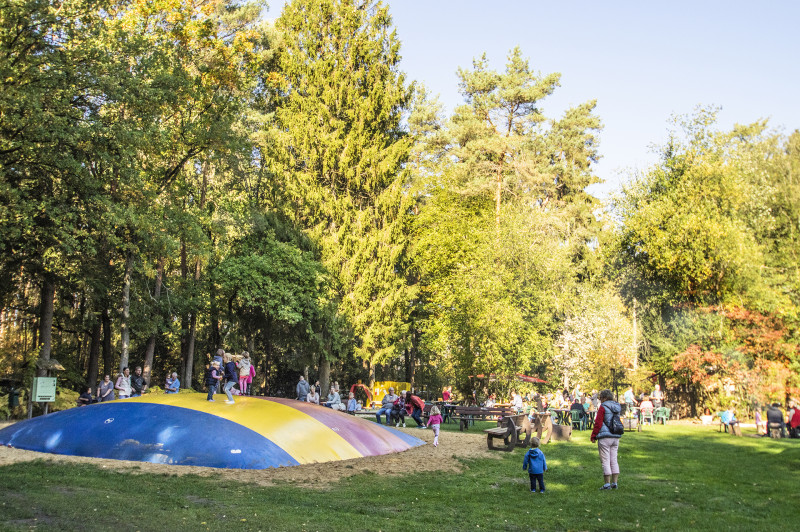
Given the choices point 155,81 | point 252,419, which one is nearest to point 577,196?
point 155,81

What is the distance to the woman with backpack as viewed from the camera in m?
12.2

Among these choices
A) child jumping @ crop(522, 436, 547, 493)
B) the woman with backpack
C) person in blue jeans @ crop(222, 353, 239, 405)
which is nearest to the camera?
child jumping @ crop(522, 436, 547, 493)

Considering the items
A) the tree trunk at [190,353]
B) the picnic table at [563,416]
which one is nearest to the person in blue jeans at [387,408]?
the picnic table at [563,416]

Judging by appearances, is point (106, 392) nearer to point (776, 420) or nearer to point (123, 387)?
point (123, 387)

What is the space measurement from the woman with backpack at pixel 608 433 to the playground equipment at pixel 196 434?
5.86 m

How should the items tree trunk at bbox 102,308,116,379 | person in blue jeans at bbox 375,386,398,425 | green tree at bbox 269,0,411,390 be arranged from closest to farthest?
1. person in blue jeans at bbox 375,386,398,425
2. tree trunk at bbox 102,308,116,379
3. green tree at bbox 269,0,411,390

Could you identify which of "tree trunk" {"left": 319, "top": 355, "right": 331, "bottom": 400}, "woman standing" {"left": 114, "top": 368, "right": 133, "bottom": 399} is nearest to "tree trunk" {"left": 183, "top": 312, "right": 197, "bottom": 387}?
"tree trunk" {"left": 319, "top": 355, "right": 331, "bottom": 400}

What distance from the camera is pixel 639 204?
36.3 m

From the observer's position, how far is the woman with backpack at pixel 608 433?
12188 millimetres

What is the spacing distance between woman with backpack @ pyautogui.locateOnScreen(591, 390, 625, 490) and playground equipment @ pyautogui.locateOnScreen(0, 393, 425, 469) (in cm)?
586

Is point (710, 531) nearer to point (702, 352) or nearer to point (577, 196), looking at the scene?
point (702, 352)

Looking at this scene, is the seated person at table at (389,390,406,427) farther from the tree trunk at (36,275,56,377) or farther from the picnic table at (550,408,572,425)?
the tree trunk at (36,275,56,377)

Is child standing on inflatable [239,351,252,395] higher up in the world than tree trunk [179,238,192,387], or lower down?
lower down

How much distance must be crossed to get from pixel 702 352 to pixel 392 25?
24.8 metres
